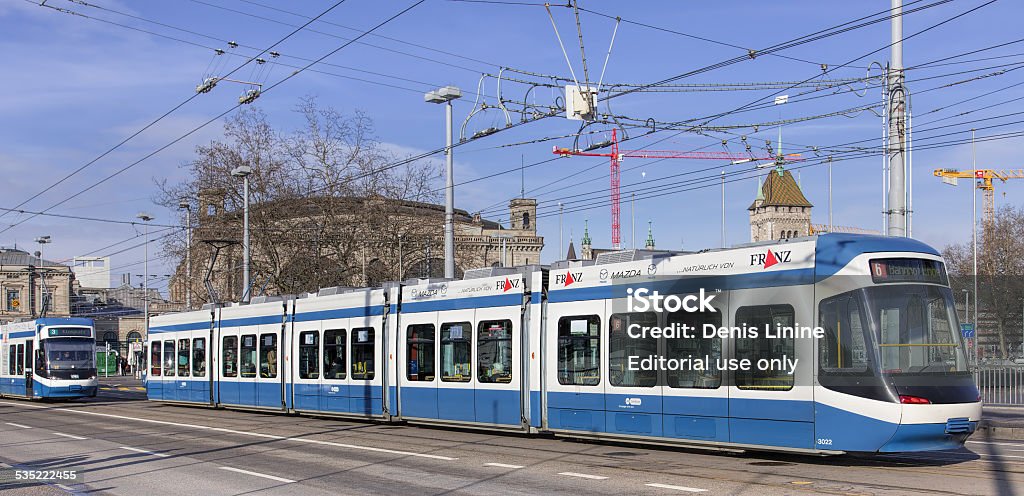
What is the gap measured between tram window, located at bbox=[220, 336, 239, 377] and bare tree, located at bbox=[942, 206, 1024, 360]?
40.0 m

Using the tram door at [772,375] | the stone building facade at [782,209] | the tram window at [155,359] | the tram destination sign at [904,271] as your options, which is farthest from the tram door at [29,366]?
the stone building facade at [782,209]

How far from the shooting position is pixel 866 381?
13.3 m

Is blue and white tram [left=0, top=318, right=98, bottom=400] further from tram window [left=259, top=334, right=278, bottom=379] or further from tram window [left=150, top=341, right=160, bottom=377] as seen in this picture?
tram window [left=259, top=334, right=278, bottom=379]

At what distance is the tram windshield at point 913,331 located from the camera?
13336 millimetres

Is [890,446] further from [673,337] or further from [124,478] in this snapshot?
[124,478]

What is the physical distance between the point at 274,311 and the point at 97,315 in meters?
90.3

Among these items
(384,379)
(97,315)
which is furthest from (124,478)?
(97,315)

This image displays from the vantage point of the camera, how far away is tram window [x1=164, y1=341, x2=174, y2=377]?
3412cm

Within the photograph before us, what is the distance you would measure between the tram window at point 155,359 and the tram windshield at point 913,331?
2736 cm

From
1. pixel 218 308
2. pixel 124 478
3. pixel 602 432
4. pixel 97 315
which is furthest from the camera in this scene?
pixel 97 315

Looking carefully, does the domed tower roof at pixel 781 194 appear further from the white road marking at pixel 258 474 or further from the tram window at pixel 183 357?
the white road marking at pixel 258 474

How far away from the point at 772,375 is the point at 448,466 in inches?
185

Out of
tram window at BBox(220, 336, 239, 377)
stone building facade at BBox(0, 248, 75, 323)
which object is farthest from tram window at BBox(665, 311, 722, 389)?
stone building facade at BBox(0, 248, 75, 323)

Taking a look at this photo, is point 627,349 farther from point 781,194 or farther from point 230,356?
point 781,194
